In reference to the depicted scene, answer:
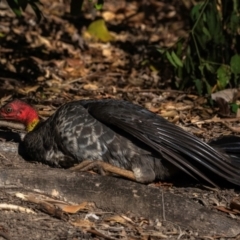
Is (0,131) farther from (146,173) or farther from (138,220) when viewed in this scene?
(138,220)

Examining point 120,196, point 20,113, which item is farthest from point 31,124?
point 120,196

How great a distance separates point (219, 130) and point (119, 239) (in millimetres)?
2524

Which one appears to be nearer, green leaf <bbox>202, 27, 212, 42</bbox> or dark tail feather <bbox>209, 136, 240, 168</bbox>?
dark tail feather <bbox>209, 136, 240, 168</bbox>

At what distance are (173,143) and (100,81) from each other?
3124 millimetres

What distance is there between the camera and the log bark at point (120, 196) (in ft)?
16.1

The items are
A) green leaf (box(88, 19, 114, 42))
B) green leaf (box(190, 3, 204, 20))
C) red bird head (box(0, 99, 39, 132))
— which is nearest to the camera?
red bird head (box(0, 99, 39, 132))

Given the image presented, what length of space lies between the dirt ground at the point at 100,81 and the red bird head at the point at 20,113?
0.67 ft

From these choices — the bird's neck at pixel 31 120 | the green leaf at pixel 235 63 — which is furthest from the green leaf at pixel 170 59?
the bird's neck at pixel 31 120

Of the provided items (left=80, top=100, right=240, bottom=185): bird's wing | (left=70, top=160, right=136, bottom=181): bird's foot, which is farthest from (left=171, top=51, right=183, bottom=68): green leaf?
(left=70, top=160, right=136, bottom=181): bird's foot

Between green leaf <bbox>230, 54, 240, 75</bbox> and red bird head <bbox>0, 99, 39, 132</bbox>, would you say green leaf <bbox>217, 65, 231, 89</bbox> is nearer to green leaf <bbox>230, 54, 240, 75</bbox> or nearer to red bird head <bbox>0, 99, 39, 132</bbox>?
green leaf <bbox>230, 54, 240, 75</bbox>

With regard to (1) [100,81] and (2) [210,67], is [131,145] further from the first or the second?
(1) [100,81]

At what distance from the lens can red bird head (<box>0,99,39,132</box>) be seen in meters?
6.37

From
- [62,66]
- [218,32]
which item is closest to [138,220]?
[218,32]

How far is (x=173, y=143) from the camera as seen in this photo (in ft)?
18.3
